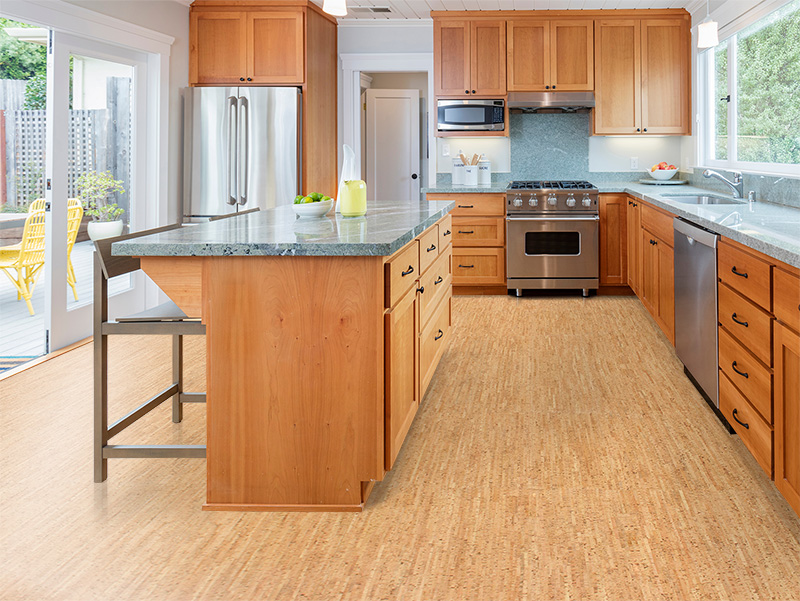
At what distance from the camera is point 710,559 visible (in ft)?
6.61

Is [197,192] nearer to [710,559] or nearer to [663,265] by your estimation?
[663,265]

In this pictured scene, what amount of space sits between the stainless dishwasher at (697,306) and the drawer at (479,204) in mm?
2495

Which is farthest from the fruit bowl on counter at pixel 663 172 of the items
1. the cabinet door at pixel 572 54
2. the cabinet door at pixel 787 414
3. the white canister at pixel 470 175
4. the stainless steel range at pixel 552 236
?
the cabinet door at pixel 787 414

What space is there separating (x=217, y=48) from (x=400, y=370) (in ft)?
14.5

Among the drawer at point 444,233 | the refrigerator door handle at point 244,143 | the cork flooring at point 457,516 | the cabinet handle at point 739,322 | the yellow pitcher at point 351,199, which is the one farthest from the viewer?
the refrigerator door handle at point 244,143

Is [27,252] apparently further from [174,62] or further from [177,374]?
[177,374]

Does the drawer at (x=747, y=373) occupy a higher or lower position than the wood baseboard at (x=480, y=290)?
lower

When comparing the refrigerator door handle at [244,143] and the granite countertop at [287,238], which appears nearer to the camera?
the granite countertop at [287,238]

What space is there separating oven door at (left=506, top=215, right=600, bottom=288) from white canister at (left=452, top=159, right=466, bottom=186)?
811 mm

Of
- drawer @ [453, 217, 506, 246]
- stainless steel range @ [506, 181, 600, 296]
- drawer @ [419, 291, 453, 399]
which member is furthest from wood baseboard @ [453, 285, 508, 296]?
drawer @ [419, 291, 453, 399]

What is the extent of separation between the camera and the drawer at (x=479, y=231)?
21.1ft

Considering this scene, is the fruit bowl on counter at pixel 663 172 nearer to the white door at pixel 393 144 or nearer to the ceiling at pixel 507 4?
the ceiling at pixel 507 4

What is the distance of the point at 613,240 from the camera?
20.8 feet

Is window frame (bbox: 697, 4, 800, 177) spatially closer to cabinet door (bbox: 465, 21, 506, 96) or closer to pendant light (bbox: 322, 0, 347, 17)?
cabinet door (bbox: 465, 21, 506, 96)
